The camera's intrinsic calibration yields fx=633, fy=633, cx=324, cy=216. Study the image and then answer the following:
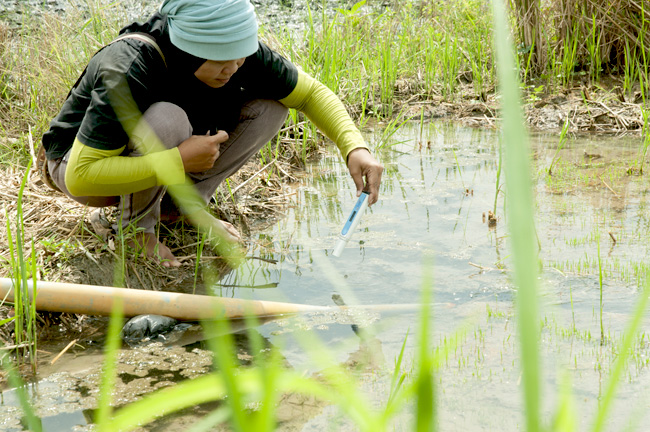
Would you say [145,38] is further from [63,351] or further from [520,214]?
[520,214]

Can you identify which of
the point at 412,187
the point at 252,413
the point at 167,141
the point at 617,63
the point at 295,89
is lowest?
the point at 252,413

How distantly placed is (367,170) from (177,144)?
0.75 meters

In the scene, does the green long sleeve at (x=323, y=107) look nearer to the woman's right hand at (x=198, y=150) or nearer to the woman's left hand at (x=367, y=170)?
the woman's left hand at (x=367, y=170)

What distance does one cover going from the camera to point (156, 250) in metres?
2.67

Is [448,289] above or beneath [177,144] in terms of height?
beneath

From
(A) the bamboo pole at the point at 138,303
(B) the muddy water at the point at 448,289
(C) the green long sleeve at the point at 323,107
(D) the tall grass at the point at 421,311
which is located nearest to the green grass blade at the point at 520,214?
(D) the tall grass at the point at 421,311

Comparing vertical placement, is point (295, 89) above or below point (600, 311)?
above

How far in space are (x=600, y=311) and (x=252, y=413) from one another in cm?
114

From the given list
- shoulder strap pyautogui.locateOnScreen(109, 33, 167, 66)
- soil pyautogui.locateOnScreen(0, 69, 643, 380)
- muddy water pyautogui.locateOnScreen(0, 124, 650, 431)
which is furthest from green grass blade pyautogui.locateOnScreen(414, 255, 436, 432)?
shoulder strap pyautogui.locateOnScreen(109, 33, 167, 66)

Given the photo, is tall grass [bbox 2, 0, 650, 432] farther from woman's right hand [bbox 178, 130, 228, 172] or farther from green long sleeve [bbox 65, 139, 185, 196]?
woman's right hand [bbox 178, 130, 228, 172]

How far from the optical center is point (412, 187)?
3.63m

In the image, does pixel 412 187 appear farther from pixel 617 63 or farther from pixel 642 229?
pixel 617 63

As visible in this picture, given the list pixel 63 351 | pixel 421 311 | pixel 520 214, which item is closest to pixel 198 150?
pixel 63 351

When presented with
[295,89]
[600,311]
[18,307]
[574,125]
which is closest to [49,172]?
[18,307]
